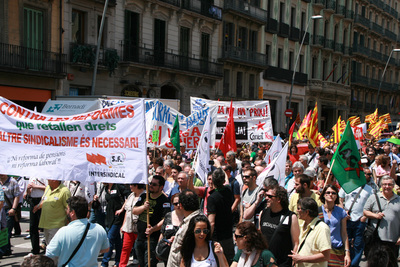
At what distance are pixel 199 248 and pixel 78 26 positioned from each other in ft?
64.2

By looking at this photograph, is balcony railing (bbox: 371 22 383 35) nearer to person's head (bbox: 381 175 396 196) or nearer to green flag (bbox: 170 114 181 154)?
green flag (bbox: 170 114 181 154)

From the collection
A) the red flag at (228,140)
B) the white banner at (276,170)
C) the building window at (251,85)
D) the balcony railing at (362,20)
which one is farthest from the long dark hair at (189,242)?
the balcony railing at (362,20)

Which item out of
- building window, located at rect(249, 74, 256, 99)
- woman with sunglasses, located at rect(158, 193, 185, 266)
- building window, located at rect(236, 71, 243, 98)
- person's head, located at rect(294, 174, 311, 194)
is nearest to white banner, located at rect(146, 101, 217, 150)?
person's head, located at rect(294, 174, 311, 194)

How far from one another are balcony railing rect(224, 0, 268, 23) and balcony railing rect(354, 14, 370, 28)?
17979 mm

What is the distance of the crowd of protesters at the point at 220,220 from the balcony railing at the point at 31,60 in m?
10.8

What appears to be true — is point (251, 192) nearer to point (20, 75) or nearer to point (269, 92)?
point (20, 75)

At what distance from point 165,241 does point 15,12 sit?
16494 millimetres

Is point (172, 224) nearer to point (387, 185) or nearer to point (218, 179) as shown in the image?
point (218, 179)

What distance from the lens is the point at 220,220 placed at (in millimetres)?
6383

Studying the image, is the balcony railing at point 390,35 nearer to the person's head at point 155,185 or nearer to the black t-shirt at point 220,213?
the person's head at point 155,185

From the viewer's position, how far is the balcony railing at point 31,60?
62.8 feet

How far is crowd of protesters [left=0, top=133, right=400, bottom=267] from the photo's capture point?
4809 mm

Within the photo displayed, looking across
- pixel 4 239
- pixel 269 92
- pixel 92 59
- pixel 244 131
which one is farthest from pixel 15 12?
pixel 269 92

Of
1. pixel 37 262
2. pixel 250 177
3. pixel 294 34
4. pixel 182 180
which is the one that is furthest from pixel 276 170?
pixel 294 34
